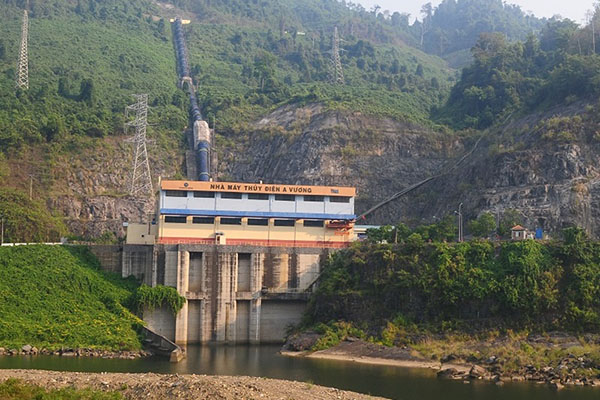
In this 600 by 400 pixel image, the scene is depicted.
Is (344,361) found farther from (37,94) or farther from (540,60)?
(540,60)

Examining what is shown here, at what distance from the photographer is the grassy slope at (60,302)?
58.8 meters

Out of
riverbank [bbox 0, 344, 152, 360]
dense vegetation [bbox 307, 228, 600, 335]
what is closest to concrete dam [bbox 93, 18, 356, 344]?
dense vegetation [bbox 307, 228, 600, 335]

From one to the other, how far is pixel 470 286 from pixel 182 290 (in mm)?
22328

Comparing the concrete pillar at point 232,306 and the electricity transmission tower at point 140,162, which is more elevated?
the electricity transmission tower at point 140,162

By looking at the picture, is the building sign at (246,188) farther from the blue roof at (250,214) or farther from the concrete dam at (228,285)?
the concrete dam at (228,285)

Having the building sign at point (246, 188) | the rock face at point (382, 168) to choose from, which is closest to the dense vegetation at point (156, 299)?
the building sign at point (246, 188)

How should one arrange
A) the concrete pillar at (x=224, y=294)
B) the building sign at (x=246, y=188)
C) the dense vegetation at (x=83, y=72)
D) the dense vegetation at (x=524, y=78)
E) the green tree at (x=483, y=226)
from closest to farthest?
the concrete pillar at (x=224, y=294) → the building sign at (x=246, y=188) → the green tree at (x=483, y=226) → the dense vegetation at (x=524, y=78) → the dense vegetation at (x=83, y=72)

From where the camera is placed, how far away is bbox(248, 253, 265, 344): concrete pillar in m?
68.4

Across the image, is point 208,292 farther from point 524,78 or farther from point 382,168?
point 524,78

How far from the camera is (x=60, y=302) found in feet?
204

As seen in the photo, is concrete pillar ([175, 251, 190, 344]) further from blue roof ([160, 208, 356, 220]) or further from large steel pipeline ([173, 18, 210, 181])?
large steel pipeline ([173, 18, 210, 181])

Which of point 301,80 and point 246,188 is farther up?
point 301,80

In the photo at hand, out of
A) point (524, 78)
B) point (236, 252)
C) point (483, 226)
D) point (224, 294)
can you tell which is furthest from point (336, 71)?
point (224, 294)

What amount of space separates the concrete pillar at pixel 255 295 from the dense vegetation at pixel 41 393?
2948 cm
